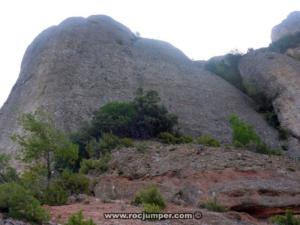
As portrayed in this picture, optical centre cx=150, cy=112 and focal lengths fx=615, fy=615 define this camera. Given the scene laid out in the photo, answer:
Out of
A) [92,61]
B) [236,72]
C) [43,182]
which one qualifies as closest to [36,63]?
[92,61]

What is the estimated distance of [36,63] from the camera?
137ft

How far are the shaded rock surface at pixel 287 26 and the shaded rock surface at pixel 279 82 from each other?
18.6 m

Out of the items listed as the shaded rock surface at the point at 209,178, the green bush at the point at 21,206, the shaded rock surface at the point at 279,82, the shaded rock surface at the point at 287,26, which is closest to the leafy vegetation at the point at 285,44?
the shaded rock surface at the point at 279,82

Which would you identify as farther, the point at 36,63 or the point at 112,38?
the point at 112,38

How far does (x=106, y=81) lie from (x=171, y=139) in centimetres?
927

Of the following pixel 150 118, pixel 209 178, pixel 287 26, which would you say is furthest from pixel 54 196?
pixel 287 26

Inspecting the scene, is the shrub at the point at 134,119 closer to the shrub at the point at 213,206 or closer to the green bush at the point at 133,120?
the green bush at the point at 133,120

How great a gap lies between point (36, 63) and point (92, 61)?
3.92 m

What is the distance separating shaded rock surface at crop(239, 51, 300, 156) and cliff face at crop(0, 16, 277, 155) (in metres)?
1.34

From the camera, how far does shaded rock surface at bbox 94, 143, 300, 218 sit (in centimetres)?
2147

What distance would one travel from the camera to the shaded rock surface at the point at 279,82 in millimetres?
39219

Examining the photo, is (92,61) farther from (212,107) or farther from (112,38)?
(212,107)

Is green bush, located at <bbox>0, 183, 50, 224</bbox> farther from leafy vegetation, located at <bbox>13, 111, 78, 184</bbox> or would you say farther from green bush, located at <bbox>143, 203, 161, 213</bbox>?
leafy vegetation, located at <bbox>13, 111, 78, 184</bbox>

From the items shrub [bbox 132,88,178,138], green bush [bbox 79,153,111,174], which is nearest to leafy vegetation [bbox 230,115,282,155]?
shrub [bbox 132,88,178,138]
